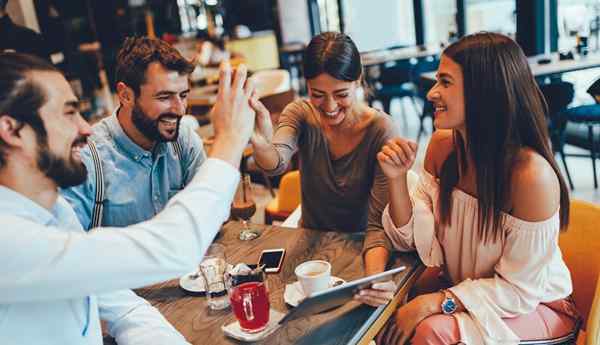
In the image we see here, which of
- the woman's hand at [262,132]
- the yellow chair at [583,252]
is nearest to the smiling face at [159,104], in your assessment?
the woman's hand at [262,132]

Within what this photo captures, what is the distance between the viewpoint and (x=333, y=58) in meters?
1.85

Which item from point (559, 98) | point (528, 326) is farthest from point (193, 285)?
point (559, 98)

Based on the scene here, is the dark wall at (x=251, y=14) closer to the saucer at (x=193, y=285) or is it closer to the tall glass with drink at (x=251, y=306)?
the saucer at (x=193, y=285)

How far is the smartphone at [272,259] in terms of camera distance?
1.57 m

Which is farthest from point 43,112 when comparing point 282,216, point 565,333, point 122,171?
point 282,216

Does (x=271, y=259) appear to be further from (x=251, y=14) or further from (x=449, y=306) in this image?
(x=251, y=14)

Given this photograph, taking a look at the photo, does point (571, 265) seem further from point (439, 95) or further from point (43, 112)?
point (43, 112)

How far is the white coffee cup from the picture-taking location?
1.35 metres

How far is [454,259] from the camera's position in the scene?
1.64 m

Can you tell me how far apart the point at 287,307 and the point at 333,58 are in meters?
0.92

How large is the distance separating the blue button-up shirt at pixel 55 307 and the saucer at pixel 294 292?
0.30m

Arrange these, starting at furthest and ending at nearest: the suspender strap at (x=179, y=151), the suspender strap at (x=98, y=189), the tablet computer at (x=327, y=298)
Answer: the suspender strap at (x=179, y=151)
the suspender strap at (x=98, y=189)
the tablet computer at (x=327, y=298)

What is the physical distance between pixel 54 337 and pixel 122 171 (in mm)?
975

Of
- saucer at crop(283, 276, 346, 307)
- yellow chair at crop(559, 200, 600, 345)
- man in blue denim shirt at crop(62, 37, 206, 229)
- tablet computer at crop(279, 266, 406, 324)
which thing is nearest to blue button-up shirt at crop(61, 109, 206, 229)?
man in blue denim shirt at crop(62, 37, 206, 229)
